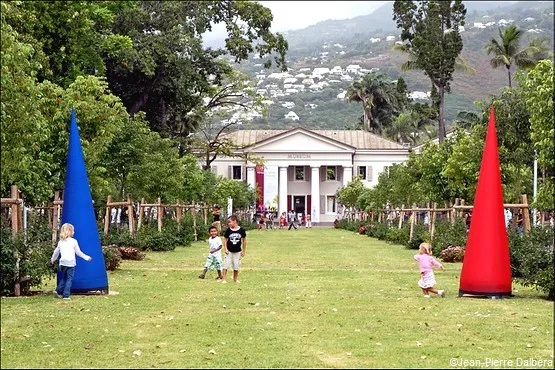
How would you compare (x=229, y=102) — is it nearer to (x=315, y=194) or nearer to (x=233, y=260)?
(x=233, y=260)

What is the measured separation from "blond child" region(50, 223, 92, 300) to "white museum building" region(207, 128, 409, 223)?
84886 millimetres

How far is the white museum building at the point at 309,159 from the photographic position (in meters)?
105

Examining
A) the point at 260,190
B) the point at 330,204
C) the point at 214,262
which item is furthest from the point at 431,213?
the point at 330,204

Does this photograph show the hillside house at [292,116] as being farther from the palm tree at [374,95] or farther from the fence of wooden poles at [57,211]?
the fence of wooden poles at [57,211]

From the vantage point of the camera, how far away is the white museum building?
105m

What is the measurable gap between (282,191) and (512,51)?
49.8m

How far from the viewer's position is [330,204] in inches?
4424

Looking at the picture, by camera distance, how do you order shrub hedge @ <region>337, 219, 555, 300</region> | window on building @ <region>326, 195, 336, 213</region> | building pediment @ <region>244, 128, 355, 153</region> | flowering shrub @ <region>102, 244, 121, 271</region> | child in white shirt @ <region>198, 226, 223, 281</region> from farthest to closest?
window on building @ <region>326, 195, 336, 213</region>
building pediment @ <region>244, 128, 355, 153</region>
flowering shrub @ <region>102, 244, 121, 271</region>
child in white shirt @ <region>198, 226, 223, 281</region>
shrub hedge @ <region>337, 219, 555, 300</region>

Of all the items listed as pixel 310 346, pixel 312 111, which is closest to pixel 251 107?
pixel 310 346

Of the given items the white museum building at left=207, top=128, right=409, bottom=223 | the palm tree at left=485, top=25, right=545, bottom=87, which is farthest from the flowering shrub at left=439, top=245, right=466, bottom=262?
the white museum building at left=207, top=128, right=409, bottom=223

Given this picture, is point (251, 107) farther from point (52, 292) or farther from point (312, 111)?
point (312, 111)

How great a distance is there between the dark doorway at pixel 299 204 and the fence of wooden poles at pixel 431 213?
14.4 meters

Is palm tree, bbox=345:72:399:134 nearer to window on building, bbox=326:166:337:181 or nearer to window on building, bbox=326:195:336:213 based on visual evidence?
window on building, bbox=326:166:337:181

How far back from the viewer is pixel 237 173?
355 feet
